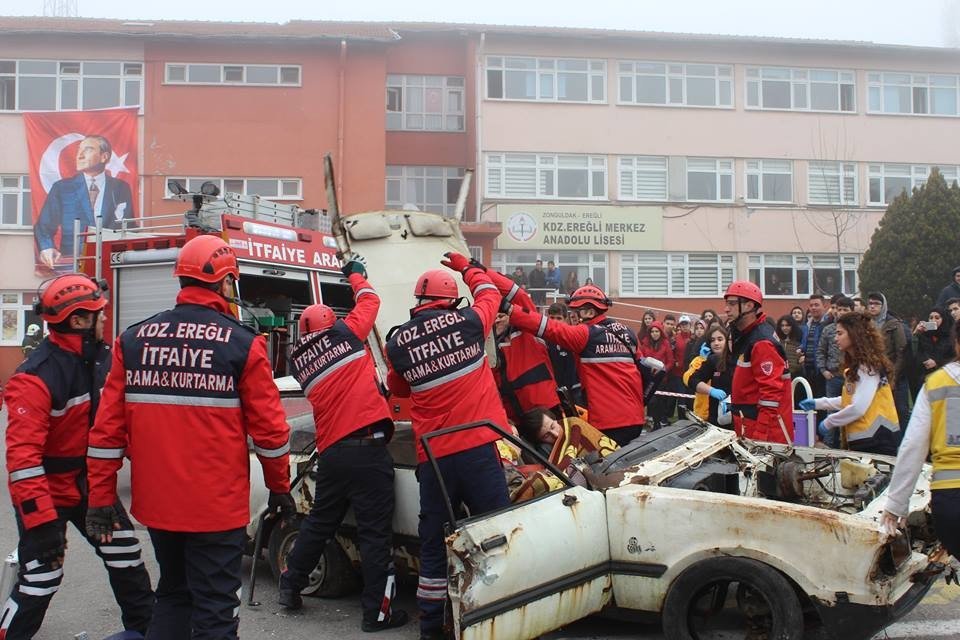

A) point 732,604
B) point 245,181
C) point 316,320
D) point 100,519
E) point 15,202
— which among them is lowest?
point 732,604

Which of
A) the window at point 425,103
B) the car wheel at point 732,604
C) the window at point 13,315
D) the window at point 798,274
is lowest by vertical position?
the car wheel at point 732,604

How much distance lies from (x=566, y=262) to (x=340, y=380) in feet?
64.7

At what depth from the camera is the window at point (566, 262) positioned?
79.9 ft

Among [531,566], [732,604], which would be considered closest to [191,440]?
[531,566]

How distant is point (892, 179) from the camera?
26.5m

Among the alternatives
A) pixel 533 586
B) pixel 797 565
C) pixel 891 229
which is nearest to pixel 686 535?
pixel 797 565

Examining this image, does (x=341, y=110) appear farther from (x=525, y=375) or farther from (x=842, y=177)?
(x=525, y=375)

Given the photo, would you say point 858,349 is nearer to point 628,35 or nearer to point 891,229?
point 891,229

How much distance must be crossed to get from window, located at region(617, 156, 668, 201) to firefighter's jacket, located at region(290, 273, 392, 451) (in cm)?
2071

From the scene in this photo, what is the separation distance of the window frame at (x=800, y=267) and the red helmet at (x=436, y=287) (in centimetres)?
2208

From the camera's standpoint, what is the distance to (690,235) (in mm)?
25266

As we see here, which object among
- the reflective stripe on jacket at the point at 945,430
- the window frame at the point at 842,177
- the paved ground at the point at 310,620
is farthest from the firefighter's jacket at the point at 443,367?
the window frame at the point at 842,177

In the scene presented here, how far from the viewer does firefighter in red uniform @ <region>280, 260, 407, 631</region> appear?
5031 mm

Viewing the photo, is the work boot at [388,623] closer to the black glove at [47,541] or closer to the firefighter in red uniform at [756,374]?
the black glove at [47,541]
